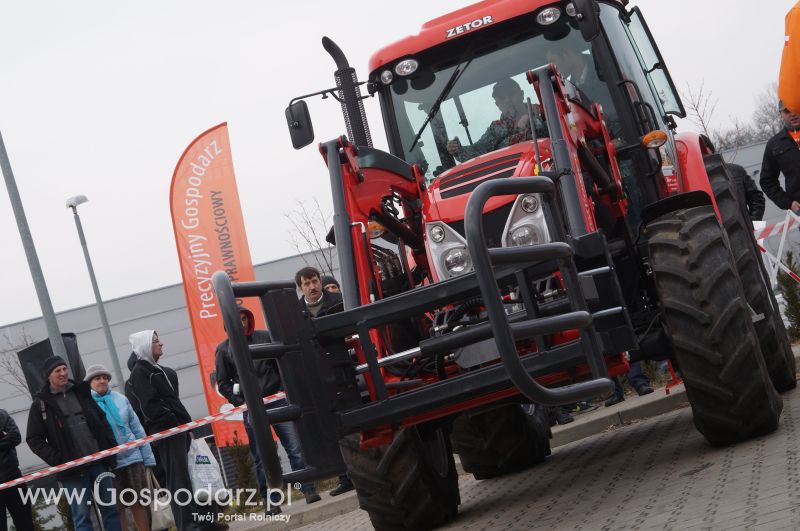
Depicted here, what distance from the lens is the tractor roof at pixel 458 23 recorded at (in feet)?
25.1

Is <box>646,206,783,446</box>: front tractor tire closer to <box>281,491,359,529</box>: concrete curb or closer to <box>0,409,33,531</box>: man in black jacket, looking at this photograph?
<box>281,491,359,529</box>: concrete curb

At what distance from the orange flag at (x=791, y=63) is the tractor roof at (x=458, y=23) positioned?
3.64 meters

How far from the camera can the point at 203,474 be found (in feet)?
32.6

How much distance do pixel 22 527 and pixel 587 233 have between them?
6784 mm

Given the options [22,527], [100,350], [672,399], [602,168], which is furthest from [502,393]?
[100,350]

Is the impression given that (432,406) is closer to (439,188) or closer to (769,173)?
(439,188)

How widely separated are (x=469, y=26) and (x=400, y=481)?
123 inches

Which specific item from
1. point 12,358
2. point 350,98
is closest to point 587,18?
point 350,98

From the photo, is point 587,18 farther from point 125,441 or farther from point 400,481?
point 125,441

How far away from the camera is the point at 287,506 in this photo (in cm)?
1061

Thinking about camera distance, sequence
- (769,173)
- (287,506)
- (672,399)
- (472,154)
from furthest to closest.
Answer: (769,173) → (287,506) → (672,399) → (472,154)

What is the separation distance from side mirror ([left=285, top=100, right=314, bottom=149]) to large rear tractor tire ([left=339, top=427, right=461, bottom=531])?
1807mm

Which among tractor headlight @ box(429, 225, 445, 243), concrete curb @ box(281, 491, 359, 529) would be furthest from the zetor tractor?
concrete curb @ box(281, 491, 359, 529)

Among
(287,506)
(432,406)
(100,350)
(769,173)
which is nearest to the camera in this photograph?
(432,406)
